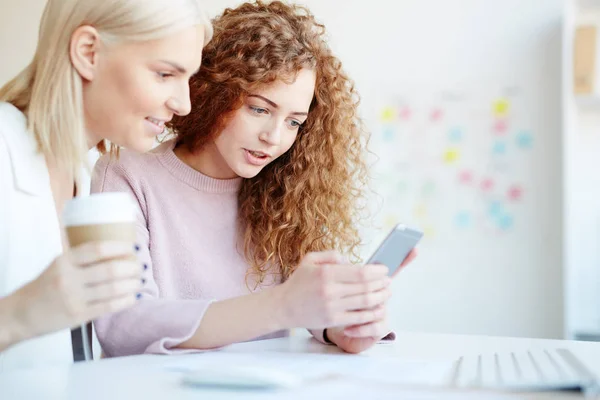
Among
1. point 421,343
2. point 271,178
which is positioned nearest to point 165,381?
point 421,343

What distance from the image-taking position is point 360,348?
4.31ft

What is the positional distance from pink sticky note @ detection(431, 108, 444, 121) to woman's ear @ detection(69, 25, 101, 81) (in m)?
3.00

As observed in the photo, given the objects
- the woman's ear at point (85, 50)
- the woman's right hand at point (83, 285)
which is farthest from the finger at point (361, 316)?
the woman's ear at point (85, 50)

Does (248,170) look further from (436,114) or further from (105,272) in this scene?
Result: (436,114)

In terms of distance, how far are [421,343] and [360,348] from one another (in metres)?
0.15

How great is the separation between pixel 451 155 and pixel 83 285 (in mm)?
3346

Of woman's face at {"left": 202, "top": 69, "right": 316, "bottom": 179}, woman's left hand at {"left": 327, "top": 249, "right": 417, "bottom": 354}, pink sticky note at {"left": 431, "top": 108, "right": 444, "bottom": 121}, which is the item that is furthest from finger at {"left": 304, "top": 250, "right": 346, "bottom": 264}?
pink sticky note at {"left": 431, "top": 108, "right": 444, "bottom": 121}

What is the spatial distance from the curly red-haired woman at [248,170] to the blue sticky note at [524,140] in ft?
7.32

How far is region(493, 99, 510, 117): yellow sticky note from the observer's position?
390 cm

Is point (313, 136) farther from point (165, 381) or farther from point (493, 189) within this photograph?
point (493, 189)

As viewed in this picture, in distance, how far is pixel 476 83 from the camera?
397cm

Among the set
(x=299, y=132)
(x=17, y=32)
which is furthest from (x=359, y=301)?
(x=17, y=32)

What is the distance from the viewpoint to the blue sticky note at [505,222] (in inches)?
152

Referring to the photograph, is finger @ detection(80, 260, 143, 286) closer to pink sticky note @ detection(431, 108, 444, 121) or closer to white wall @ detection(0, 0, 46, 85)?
pink sticky note @ detection(431, 108, 444, 121)
